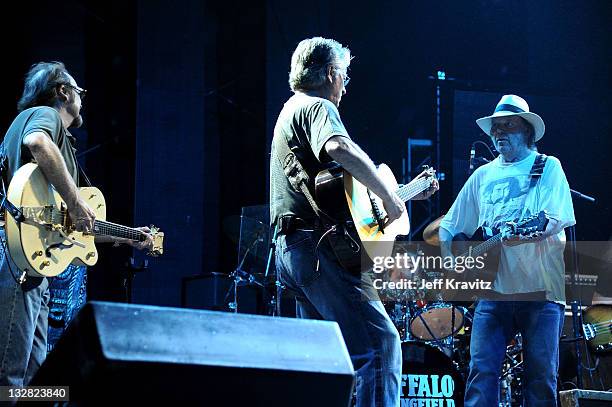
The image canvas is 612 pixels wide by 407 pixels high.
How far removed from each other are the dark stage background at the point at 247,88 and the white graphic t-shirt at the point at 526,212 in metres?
3.73

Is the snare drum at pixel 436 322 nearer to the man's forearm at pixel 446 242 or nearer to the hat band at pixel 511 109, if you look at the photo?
the man's forearm at pixel 446 242

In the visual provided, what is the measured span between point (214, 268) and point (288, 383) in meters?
6.97

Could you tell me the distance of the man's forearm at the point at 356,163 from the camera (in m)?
3.72

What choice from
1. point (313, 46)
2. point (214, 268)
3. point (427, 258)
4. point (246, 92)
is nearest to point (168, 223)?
point (214, 268)

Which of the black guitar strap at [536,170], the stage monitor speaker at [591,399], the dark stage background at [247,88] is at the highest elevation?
the dark stage background at [247,88]

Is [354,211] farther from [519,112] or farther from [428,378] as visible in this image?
[428,378]

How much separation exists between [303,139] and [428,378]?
3.25 metres

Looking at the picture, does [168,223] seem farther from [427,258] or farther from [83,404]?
[83,404]

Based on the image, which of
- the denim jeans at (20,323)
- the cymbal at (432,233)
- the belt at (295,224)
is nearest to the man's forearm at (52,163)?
the denim jeans at (20,323)

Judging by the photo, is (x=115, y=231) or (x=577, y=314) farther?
(x=577, y=314)

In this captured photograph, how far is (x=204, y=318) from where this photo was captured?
2.57 metres

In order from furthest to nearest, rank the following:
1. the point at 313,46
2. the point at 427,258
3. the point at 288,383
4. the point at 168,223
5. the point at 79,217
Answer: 1. the point at 168,223
2. the point at 427,258
3. the point at 79,217
4. the point at 313,46
5. the point at 288,383

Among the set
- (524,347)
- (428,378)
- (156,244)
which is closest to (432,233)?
(428,378)

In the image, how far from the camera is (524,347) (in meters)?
5.12
